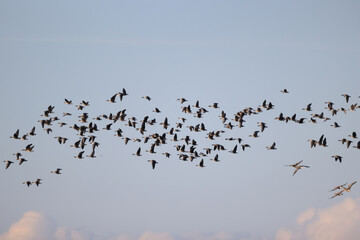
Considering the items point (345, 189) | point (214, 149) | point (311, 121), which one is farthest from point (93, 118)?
point (345, 189)

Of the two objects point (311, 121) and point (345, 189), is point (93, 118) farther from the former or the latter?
point (345, 189)

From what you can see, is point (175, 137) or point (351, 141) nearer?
point (351, 141)

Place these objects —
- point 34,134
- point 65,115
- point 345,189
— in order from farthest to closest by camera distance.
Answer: point 65,115 → point 34,134 → point 345,189

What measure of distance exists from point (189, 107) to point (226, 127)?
6.73 metres

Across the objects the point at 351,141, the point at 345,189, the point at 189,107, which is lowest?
the point at 345,189

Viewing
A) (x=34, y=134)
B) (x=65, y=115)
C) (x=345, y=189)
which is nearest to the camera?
(x=345, y=189)

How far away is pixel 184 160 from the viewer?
326 ft

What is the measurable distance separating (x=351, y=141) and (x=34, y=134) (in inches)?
1847

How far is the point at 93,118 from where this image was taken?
347 ft

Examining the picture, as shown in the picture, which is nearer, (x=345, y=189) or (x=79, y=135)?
(x=345, y=189)

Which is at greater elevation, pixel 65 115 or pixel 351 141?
pixel 65 115

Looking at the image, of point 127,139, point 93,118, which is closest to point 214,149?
point 127,139

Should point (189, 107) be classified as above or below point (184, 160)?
above

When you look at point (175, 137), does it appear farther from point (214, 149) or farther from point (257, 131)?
point (257, 131)
